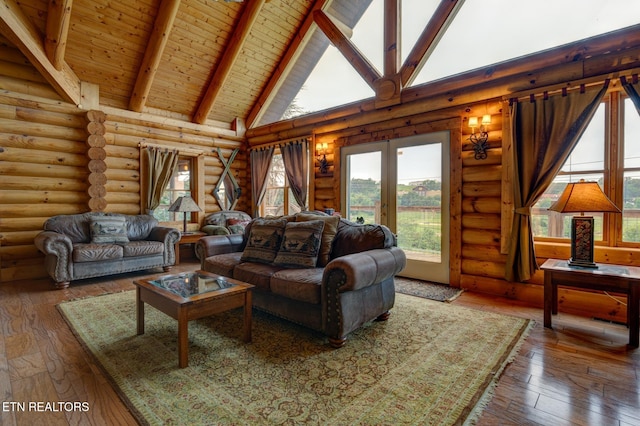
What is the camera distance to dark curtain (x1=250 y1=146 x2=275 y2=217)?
666 cm

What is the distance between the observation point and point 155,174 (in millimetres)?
5777

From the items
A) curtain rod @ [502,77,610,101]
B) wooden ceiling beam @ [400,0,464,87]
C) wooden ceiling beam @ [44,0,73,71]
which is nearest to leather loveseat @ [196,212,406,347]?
curtain rod @ [502,77,610,101]

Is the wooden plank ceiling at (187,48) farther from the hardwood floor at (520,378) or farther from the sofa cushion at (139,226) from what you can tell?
the hardwood floor at (520,378)

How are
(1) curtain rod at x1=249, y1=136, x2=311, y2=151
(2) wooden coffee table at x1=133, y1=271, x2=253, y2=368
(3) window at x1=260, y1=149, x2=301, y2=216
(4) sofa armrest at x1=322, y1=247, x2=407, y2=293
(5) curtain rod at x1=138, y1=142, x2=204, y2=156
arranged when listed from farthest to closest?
(3) window at x1=260, y1=149, x2=301, y2=216
(1) curtain rod at x1=249, y1=136, x2=311, y2=151
(5) curtain rod at x1=138, y1=142, x2=204, y2=156
(4) sofa armrest at x1=322, y1=247, x2=407, y2=293
(2) wooden coffee table at x1=133, y1=271, x2=253, y2=368

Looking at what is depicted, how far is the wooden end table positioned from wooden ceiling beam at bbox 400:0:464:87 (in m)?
3.04

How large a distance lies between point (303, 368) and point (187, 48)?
5296 millimetres

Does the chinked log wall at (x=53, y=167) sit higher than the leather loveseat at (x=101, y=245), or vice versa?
the chinked log wall at (x=53, y=167)

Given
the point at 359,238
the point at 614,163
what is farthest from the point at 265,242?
the point at 614,163

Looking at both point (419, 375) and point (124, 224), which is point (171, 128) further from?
point (419, 375)

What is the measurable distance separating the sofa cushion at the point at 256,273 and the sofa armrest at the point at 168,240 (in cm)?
235

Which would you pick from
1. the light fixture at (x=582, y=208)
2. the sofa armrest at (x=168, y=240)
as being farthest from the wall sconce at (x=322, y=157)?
the light fixture at (x=582, y=208)

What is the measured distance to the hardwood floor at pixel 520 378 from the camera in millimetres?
1681

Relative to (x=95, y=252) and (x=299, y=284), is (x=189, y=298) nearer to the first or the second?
(x=299, y=284)

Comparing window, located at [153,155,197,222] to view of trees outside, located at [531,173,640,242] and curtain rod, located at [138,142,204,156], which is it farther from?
view of trees outside, located at [531,173,640,242]
